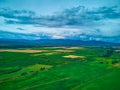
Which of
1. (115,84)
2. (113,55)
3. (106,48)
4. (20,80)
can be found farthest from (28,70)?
(106,48)

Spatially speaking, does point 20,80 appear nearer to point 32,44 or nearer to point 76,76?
point 76,76

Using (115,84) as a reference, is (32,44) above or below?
above

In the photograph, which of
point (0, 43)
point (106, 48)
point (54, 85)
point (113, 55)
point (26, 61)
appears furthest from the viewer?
point (0, 43)

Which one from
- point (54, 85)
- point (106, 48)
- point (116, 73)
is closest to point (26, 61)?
point (54, 85)

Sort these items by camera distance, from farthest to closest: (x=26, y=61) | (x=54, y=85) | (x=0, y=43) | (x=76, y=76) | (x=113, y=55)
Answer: (x=0, y=43) < (x=113, y=55) < (x=26, y=61) < (x=76, y=76) < (x=54, y=85)

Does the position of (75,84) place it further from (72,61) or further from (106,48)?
(106,48)

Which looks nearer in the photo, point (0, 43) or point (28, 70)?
point (28, 70)
